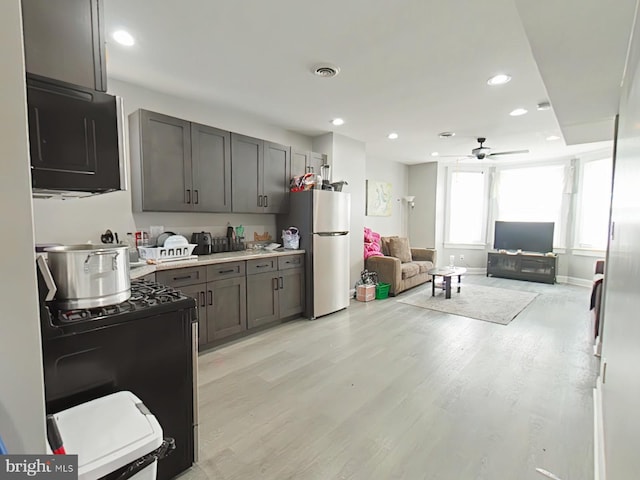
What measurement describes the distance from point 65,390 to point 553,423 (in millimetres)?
2760

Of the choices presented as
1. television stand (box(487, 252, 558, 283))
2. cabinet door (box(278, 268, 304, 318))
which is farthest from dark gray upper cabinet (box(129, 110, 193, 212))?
television stand (box(487, 252, 558, 283))

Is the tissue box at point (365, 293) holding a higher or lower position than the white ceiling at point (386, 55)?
lower

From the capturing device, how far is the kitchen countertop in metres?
2.44

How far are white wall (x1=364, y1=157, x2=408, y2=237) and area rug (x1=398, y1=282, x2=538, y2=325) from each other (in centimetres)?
169

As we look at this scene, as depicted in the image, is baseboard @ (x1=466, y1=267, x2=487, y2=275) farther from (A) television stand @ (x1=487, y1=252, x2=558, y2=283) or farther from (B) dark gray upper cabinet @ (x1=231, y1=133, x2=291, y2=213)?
(B) dark gray upper cabinet @ (x1=231, y1=133, x2=291, y2=213)

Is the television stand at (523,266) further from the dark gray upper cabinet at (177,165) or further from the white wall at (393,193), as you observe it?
the dark gray upper cabinet at (177,165)

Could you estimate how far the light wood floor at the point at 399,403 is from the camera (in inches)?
66.3

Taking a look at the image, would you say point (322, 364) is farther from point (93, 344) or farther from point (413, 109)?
point (413, 109)

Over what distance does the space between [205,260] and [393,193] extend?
498 centimetres

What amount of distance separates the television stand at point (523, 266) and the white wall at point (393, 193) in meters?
2.05

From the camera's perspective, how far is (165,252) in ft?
9.40

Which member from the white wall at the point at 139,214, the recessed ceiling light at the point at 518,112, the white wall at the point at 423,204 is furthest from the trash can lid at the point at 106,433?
the white wall at the point at 423,204

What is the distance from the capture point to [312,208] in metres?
3.87

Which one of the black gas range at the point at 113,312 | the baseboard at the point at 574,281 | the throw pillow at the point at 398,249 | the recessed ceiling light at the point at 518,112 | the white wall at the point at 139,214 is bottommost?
the baseboard at the point at 574,281
